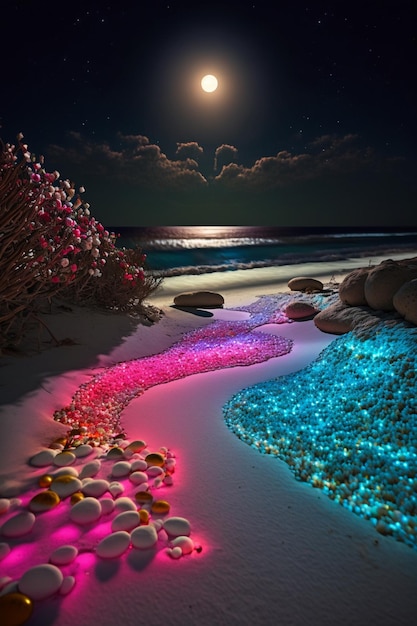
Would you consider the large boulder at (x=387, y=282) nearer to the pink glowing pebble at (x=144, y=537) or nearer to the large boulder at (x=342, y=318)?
the large boulder at (x=342, y=318)

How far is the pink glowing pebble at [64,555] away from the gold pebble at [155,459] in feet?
2.57

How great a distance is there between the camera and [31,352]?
4.22 m

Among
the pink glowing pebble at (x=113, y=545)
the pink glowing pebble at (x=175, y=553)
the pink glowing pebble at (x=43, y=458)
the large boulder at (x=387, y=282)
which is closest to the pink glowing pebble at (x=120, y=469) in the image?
the pink glowing pebble at (x=43, y=458)

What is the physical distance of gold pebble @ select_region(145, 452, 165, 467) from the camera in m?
2.44

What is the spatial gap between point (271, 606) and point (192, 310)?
640 centimetres

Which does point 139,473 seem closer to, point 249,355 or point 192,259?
point 249,355

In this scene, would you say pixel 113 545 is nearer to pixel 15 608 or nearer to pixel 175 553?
pixel 175 553

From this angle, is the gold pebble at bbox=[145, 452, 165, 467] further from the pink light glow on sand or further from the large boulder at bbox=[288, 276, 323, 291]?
the large boulder at bbox=[288, 276, 323, 291]

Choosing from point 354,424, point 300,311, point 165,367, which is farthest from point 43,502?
point 300,311

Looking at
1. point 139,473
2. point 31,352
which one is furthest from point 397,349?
point 31,352

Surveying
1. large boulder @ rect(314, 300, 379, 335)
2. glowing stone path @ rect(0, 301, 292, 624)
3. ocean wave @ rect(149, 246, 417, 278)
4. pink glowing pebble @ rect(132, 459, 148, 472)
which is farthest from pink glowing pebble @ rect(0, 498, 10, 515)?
ocean wave @ rect(149, 246, 417, 278)

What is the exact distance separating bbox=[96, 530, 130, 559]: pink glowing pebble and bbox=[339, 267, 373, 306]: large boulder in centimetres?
479

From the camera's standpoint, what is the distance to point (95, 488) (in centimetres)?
214

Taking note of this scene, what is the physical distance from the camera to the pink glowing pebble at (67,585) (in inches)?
60.0
